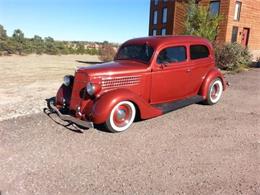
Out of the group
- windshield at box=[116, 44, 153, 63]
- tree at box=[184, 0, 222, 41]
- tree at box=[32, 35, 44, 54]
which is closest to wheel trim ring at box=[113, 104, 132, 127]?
windshield at box=[116, 44, 153, 63]

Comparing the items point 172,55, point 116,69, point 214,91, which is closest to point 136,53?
point 172,55

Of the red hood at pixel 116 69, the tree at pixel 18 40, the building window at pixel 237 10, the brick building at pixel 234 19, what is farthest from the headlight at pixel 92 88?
the tree at pixel 18 40

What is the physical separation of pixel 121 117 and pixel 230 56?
425 inches

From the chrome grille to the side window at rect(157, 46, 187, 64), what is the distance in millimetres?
789

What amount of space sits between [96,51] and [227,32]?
776 inches

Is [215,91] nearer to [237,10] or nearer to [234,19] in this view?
[234,19]

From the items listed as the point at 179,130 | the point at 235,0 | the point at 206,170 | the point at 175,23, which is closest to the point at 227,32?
the point at 235,0

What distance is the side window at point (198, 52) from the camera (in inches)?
265

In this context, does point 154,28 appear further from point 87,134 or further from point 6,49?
point 87,134

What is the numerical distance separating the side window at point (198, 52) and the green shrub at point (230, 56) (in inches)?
298

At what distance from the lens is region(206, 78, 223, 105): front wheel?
7102 mm

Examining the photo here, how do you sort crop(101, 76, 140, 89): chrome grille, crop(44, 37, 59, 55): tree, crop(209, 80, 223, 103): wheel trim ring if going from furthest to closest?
crop(44, 37, 59, 55): tree, crop(209, 80, 223, 103): wheel trim ring, crop(101, 76, 140, 89): chrome grille

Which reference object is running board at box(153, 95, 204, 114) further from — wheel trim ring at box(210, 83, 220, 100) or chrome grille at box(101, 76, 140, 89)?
chrome grille at box(101, 76, 140, 89)

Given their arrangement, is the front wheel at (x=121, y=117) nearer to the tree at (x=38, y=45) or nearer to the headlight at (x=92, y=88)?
the headlight at (x=92, y=88)
